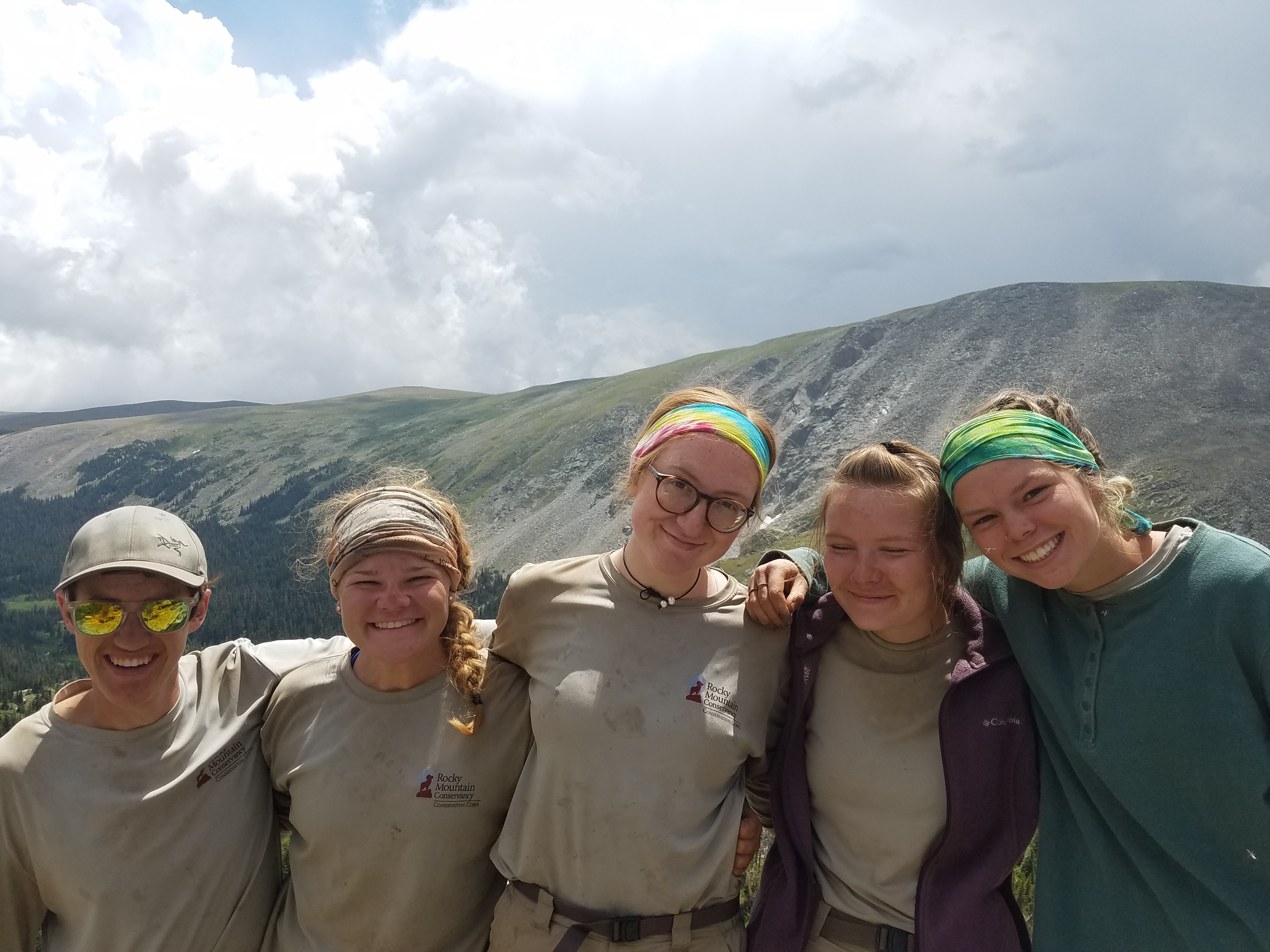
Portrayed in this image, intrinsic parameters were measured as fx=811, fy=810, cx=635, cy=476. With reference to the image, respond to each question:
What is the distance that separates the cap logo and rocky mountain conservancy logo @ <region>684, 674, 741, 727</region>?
10.2 feet

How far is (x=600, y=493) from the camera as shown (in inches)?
5413

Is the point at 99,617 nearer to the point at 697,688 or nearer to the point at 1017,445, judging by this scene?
the point at 697,688

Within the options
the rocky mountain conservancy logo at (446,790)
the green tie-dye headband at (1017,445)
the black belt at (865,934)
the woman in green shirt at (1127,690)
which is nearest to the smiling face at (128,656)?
the rocky mountain conservancy logo at (446,790)

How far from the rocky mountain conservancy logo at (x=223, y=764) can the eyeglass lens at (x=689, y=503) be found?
9.89 ft

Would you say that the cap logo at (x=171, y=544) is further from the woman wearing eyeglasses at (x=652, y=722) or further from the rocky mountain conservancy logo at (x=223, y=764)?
the woman wearing eyeglasses at (x=652, y=722)

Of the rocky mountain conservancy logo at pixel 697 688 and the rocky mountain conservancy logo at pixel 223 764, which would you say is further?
the rocky mountain conservancy logo at pixel 223 764

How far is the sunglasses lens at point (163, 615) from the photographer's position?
15.3ft

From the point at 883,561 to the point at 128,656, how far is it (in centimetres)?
436

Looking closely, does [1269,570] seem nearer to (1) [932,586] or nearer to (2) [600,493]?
(1) [932,586]

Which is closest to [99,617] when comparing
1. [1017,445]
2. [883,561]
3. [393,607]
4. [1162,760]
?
[393,607]

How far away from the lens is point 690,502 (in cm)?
471

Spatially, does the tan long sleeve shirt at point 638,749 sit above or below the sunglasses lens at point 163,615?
below

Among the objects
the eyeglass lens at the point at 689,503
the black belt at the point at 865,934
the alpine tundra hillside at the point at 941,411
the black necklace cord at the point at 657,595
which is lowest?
the black belt at the point at 865,934

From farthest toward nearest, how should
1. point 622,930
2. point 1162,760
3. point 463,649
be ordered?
point 463,649 < point 622,930 < point 1162,760
